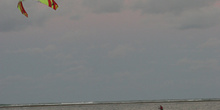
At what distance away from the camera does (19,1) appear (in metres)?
30.5

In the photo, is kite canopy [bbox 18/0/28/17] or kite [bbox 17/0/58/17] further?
kite canopy [bbox 18/0/28/17]

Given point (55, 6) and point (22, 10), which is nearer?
point (55, 6)

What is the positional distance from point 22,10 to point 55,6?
3.92 metres

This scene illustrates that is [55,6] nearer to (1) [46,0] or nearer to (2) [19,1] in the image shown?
(1) [46,0]

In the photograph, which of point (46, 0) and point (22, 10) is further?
point (22, 10)

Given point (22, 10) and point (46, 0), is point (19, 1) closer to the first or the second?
point (22, 10)

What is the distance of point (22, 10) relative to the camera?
31.7m

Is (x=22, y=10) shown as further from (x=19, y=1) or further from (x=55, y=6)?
(x=55, y=6)

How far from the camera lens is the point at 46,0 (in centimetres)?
2808

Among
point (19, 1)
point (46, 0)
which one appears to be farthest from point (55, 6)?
point (19, 1)

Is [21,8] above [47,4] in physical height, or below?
above

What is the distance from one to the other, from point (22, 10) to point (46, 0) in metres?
4.34

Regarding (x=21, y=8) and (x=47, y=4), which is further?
(x=21, y=8)

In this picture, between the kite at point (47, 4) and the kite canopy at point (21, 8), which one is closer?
the kite at point (47, 4)
